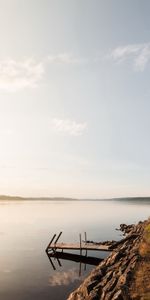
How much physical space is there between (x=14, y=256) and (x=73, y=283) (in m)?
12.9

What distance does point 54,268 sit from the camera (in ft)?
114

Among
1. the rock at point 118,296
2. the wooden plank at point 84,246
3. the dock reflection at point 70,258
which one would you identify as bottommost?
the dock reflection at point 70,258

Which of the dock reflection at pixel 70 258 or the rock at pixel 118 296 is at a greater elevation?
the rock at pixel 118 296

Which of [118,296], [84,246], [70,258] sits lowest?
[70,258]

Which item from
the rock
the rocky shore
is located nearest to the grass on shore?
the rocky shore

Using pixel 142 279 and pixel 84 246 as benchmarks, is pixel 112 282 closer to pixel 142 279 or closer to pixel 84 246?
pixel 142 279

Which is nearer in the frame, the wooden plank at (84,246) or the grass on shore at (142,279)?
the grass on shore at (142,279)

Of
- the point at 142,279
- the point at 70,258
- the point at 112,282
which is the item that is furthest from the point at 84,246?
the point at 142,279

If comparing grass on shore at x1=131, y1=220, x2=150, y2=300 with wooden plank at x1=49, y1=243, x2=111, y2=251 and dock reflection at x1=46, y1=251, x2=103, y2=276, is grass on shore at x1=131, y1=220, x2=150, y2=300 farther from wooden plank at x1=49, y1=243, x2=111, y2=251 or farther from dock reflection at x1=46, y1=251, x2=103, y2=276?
dock reflection at x1=46, y1=251, x2=103, y2=276

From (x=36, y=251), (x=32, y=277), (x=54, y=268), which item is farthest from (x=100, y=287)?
(x=36, y=251)

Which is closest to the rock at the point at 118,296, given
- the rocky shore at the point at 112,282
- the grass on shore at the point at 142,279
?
the rocky shore at the point at 112,282

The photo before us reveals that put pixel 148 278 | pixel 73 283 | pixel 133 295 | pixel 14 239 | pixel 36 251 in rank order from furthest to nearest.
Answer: pixel 14 239
pixel 36 251
pixel 73 283
pixel 148 278
pixel 133 295

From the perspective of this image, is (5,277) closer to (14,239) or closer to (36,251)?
(36,251)

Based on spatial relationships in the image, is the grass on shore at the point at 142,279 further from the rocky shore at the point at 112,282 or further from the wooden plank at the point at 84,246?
the wooden plank at the point at 84,246
